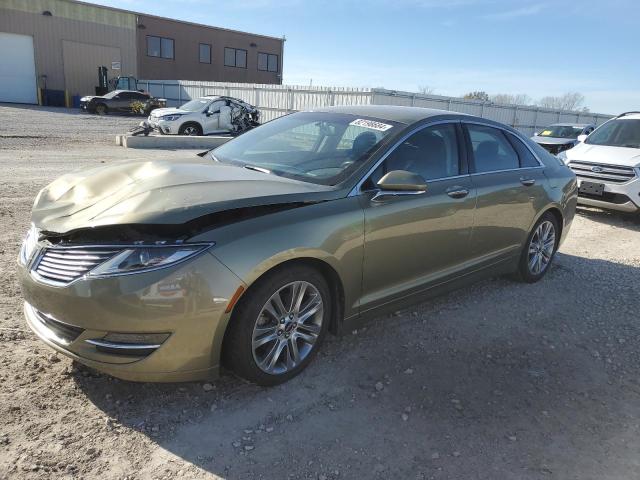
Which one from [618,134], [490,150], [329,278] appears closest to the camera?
[329,278]

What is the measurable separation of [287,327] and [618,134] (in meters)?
8.61

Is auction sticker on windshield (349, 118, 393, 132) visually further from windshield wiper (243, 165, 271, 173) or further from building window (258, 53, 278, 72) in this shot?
building window (258, 53, 278, 72)

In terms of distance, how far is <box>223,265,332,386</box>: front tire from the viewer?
2820 mm

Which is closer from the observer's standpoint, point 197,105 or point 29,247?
point 29,247

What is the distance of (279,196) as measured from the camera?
3.00 metres

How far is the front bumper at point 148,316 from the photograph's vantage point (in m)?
2.49

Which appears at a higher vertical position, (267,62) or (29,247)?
(267,62)

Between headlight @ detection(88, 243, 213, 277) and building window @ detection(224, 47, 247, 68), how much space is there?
49.3 metres

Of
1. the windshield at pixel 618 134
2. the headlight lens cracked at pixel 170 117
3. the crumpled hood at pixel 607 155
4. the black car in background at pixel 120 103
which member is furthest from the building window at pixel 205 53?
the crumpled hood at pixel 607 155

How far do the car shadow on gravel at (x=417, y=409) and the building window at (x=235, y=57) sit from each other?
48.4 m

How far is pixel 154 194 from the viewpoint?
2.86 m

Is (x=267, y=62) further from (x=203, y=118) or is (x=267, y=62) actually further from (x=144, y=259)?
(x=144, y=259)

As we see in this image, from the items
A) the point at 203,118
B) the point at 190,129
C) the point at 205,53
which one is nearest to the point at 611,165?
the point at 203,118

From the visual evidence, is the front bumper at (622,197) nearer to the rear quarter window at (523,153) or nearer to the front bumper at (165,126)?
the rear quarter window at (523,153)
